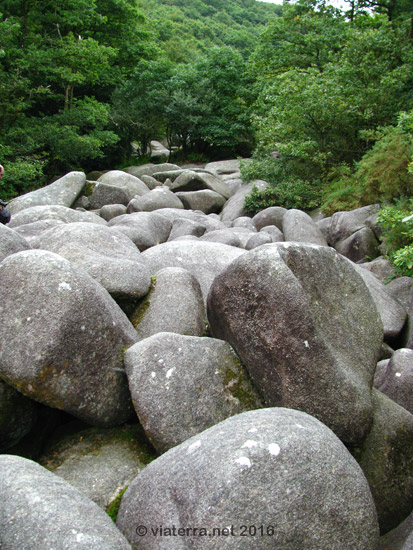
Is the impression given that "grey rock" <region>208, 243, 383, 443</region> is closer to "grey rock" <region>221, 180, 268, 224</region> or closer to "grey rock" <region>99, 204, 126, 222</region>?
"grey rock" <region>99, 204, 126, 222</region>

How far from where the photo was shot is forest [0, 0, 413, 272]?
16.1 meters

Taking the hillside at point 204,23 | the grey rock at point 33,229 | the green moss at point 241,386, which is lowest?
the green moss at point 241,386

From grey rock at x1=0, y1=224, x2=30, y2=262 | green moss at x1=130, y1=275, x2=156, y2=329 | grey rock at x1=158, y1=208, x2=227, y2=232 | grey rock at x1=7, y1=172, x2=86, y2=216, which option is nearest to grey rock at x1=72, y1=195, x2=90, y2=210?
grey rock at x1=7, y1=172, x2=86, y2=216

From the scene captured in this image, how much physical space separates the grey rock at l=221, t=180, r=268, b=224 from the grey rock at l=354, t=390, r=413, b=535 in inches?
505

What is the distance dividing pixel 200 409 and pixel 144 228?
671 centimetres

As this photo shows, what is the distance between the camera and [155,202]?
1523 centimetres

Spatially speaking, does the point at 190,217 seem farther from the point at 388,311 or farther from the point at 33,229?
the point at 388,311

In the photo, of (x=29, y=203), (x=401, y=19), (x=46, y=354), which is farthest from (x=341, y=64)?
(x=46, y=354)

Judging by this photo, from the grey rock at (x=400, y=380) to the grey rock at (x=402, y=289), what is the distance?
10.5 feet

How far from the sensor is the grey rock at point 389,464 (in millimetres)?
3820

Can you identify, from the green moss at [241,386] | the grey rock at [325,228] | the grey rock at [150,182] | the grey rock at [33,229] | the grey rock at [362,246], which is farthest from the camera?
the grey rock at [150,182]

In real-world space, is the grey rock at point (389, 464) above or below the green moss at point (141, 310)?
below

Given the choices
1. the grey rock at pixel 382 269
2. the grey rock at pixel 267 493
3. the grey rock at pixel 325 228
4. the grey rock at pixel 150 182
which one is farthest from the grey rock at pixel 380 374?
the grey rock at pixel 150 182

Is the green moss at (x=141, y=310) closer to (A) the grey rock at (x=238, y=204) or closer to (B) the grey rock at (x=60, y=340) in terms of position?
(B) the grey rock at (x=60, y=340)
